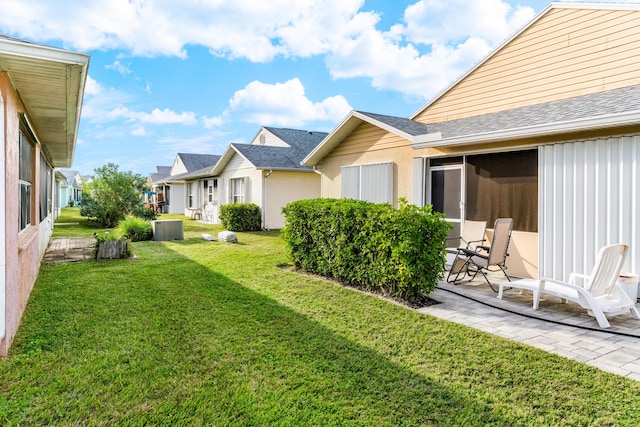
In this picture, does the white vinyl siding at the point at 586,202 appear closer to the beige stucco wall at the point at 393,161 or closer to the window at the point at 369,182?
the beige stucco wall at the point at 393,161

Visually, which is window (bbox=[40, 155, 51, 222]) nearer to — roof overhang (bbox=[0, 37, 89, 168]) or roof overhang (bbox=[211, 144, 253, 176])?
roof overhang (bbox=[0, 37, 89, 168])

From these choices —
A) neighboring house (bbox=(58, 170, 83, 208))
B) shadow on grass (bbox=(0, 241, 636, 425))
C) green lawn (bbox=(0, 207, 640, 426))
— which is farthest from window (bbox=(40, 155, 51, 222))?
neighboring house (bbox=(58, 170, 83, 208))

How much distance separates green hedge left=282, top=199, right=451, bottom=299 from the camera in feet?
18.9

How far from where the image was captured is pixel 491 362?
149 inches

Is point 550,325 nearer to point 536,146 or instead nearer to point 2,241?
point 536,146

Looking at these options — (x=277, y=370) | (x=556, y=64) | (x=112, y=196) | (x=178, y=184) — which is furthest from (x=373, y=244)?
(x=178, y=184)

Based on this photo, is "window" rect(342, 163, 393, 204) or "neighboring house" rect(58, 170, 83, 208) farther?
"neighboring house" rect(58, 170, 83, 208)

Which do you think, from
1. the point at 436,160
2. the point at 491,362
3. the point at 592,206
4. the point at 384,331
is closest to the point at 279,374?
the point at 384,331

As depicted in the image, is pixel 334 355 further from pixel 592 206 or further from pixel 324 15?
pixel 324 15

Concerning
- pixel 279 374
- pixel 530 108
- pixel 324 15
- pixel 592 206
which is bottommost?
pixel 279 374

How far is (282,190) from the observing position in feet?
58.4

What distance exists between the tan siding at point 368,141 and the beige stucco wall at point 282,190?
21.7 ft

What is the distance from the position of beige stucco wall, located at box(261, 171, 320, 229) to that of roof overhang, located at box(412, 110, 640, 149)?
1019 cm

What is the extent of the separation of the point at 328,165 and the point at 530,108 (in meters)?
5.55
